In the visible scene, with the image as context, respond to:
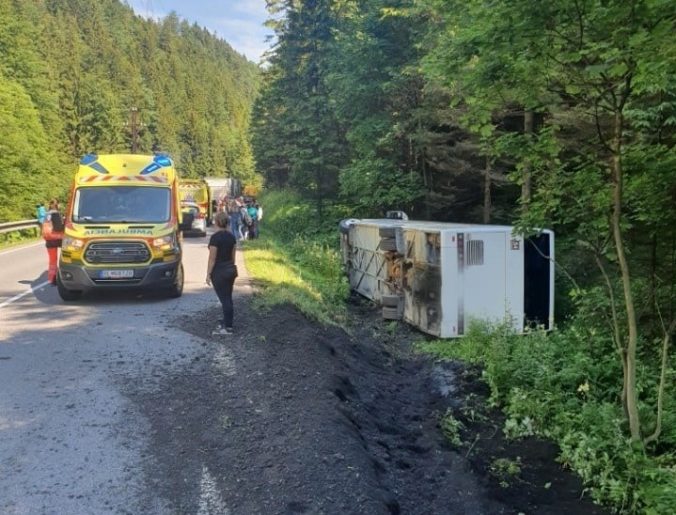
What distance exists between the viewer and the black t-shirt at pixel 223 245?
29.9ft

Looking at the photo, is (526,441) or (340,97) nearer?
(526,441)

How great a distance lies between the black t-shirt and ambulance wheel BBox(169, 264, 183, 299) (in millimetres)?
3042

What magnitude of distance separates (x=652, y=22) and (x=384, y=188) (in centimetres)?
1732

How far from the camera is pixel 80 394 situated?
642 centimetres

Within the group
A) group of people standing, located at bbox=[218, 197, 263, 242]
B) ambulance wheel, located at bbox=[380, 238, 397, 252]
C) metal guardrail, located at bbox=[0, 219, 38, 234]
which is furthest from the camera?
metal guardrail, located at bbox=[0, 219, 38, 234]

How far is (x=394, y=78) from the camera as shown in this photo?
20.0 metres

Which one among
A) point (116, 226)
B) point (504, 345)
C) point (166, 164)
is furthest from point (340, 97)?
point (504, 345)

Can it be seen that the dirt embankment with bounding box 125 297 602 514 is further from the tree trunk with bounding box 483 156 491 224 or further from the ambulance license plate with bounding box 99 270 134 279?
the tree trunk with bounding box 483 156 491 224

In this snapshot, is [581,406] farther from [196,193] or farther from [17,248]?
[196,193]

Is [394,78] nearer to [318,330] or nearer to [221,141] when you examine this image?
[318,330]

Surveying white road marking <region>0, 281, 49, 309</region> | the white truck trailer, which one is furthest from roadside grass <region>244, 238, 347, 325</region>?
white road marking <region>0, 281, 49, 309</region>

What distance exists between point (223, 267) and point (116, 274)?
3.11 metres

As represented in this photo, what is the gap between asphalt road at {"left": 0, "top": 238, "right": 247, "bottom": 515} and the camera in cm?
435

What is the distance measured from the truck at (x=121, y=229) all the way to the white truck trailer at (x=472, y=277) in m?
4.72
